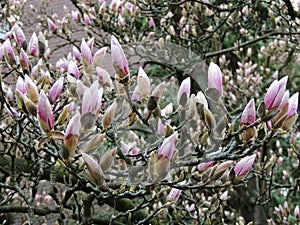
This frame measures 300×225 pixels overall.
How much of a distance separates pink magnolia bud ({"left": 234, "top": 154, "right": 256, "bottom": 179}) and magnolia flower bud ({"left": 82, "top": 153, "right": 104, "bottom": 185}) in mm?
320

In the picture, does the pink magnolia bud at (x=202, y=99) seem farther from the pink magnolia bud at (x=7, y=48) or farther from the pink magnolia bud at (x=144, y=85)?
the pink magnolia bud at (x=7, y=48)

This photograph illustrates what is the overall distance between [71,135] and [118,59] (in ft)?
0.64

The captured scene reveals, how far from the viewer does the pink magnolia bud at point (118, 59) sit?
3.05 feet

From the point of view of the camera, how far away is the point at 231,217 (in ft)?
→ 11.1

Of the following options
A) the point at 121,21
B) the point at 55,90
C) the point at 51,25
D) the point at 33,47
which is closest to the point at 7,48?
the point at 33,47

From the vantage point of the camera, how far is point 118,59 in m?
0.94

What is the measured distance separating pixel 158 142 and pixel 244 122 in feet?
0.61

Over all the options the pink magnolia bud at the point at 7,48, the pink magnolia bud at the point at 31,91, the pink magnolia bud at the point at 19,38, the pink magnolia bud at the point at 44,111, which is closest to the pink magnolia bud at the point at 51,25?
the pink magnolia bud at the point at 19,38

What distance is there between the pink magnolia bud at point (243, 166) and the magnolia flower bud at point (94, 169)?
1.05ft

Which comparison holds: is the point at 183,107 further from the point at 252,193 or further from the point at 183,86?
the point at 252,193

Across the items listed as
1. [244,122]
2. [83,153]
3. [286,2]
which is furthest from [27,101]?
[286,2]

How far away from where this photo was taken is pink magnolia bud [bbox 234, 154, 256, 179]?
102 cm

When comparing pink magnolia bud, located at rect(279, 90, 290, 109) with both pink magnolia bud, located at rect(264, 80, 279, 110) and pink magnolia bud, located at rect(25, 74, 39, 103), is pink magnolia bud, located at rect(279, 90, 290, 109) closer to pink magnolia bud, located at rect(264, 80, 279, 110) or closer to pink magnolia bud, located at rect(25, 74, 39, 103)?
pink magnolia bud, located at rect(264, 80, 279, 110)

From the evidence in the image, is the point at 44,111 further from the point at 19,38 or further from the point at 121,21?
the point at 121,21
